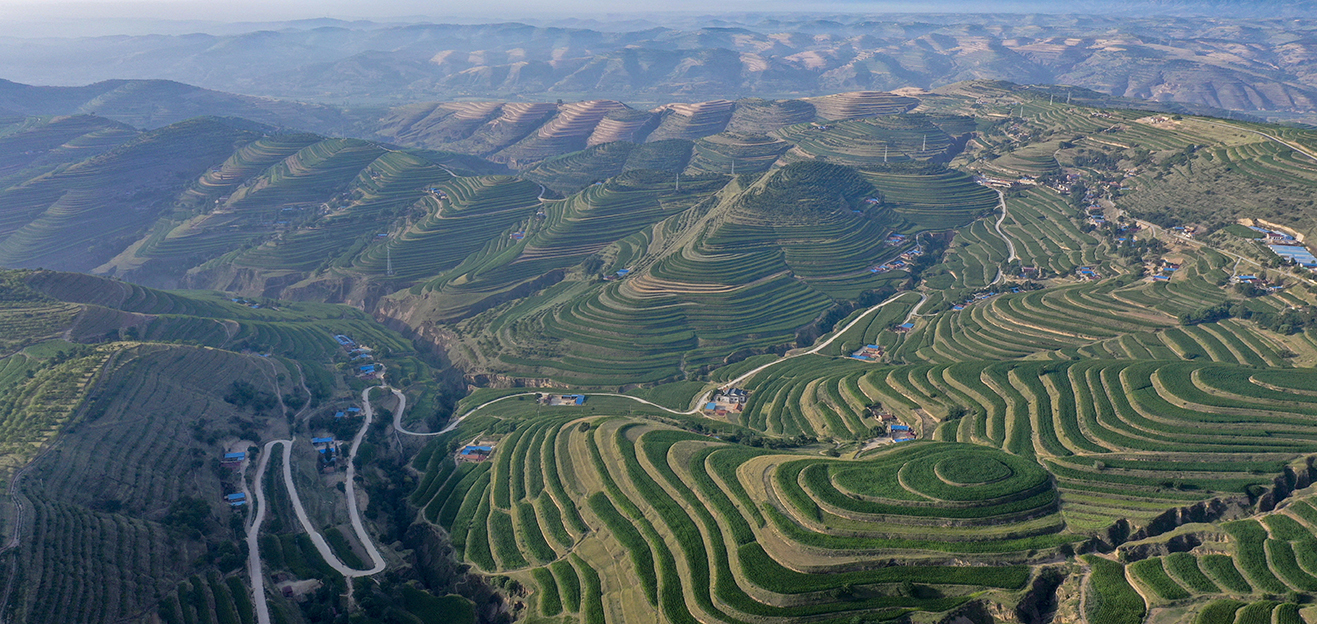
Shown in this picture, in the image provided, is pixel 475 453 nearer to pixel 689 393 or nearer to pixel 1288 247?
pixel 689 393

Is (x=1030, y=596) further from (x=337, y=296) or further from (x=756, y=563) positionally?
(x=337, y=296)

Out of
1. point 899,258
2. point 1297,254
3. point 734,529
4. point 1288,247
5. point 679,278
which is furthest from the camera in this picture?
point 899,258

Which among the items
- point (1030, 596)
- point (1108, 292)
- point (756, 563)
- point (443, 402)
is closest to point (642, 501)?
point (756, 563)

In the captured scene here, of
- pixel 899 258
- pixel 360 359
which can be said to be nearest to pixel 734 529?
pixel 360 359

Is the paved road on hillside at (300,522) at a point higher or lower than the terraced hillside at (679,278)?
higher

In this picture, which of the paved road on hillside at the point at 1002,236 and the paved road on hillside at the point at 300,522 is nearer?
the paved road on hillside at the point at 300,522

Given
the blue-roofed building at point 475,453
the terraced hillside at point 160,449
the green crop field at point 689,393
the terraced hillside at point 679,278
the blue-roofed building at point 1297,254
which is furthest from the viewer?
the terraced hillside at point 679,278

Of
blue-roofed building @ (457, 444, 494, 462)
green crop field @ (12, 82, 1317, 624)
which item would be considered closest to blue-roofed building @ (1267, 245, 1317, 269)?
green crop field @ (12, 82, 1317, 624)

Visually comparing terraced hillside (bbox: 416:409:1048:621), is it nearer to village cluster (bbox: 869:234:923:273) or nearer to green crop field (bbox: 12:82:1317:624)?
green crop field (bbox: 12:82:1317:624)

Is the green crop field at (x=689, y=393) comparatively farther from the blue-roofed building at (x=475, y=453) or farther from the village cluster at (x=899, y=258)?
the village cluster at (x=899, y=258)

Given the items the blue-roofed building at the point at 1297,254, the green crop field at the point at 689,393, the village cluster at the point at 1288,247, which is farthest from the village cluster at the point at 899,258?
the blue-roofed building at the point at 1297,254

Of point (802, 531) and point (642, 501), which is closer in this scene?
point (802, 531)
